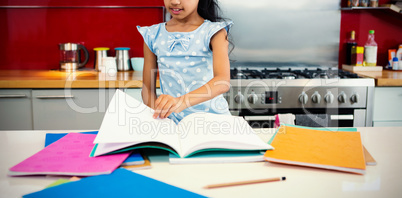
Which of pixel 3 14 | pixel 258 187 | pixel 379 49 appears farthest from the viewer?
pixel 379 49

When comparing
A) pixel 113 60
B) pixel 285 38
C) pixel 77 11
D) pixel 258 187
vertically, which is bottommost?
pixel 258 187

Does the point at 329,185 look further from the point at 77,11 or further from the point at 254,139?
the point at 77,11

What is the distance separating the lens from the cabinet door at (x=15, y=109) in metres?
2.07

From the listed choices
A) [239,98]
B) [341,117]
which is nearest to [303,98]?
[341,117]

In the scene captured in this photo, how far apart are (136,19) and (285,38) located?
1081 mm

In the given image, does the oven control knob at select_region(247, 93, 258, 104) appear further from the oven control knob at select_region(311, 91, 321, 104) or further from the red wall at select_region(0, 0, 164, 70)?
the red wall at select_region(0, 0, 164, 70)

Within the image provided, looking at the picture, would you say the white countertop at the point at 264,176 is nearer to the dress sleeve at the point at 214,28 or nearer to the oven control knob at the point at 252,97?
the dress sleeve at the point at 214,28

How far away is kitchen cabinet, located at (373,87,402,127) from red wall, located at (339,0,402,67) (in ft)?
2.05

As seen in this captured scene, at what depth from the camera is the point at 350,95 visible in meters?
2.22

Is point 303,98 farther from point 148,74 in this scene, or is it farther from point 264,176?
point 264,176

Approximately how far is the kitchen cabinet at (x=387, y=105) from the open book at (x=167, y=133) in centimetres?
149

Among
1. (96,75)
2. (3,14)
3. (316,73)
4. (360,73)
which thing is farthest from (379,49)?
(3,14)

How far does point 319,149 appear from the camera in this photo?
91 centimetres

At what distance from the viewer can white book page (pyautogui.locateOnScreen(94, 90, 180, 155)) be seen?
2.78 ft
